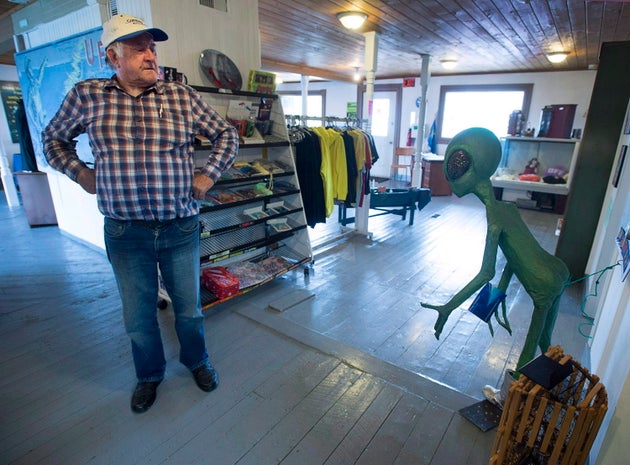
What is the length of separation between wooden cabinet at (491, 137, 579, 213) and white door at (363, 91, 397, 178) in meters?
2.97

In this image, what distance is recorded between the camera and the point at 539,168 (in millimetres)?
6227

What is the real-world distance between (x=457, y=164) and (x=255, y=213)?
1.78 m

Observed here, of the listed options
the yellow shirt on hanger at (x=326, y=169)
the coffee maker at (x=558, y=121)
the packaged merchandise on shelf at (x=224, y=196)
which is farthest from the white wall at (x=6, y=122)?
the coffee maker at (x=558, y=121)

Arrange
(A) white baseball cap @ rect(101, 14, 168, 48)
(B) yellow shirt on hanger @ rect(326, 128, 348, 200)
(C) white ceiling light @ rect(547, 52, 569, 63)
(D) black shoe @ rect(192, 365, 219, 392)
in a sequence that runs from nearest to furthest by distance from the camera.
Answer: (A) white baseball cap @ rect(101, 14, 168, 48)
(D) black shoe @ rect(192, 365, 219, 392)
(B) yellow shirt on hanger @ rect(326, 128, 348, 200)
(C) white ceiling light @ rect(547, 52, 569, 63)

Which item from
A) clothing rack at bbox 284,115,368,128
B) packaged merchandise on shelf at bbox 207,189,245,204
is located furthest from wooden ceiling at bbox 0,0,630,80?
packaged merchandise on shelf at bbox 207,189,245,204

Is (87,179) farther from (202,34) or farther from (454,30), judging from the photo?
(454,30)

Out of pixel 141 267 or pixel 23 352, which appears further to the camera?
pixel 23 352

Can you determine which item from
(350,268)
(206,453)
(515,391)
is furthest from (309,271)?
(515,391)

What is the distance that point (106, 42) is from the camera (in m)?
1.36

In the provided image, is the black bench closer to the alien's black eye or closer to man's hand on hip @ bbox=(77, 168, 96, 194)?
the alien's black eye

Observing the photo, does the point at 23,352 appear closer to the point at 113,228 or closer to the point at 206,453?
the point at 113,228

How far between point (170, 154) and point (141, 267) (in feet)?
1.69

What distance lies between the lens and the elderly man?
141 centimetres

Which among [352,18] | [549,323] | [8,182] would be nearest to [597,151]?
[549,323]
